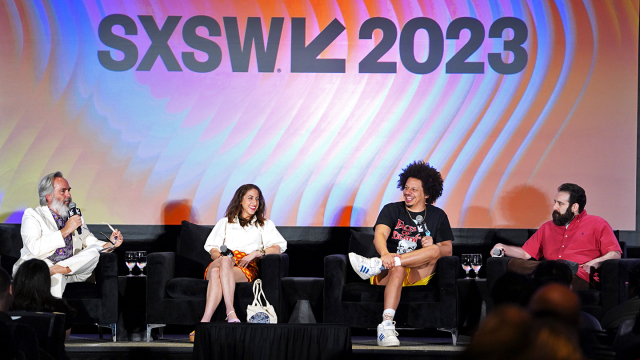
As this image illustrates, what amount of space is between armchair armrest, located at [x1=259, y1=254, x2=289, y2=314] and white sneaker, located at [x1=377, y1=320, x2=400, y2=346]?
2.28 feet

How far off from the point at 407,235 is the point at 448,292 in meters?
0.57

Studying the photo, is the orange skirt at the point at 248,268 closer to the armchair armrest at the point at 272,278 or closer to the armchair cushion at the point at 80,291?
A: the armchair armrest at the point at 272,278

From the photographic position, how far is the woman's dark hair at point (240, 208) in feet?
15.8

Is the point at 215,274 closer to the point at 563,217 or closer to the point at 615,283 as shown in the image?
the point at 563,217

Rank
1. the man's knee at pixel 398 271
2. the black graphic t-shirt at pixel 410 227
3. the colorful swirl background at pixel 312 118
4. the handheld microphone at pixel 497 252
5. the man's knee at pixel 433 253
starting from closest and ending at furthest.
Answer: the man's knee at pixel 398 271, the man's knee at pixel 433 253, the handheld microphone at pixel 497 252, the black graphic t-shirt at pixel 410 227, the colorful swirl background at pixel 312 118

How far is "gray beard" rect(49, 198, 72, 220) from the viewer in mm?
4727

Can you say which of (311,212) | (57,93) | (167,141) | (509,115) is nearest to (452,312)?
(311,212)

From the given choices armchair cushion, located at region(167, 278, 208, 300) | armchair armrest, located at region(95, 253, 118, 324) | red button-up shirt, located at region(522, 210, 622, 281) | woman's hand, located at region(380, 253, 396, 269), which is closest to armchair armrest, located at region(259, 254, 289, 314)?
armchair cushion, located at region(167, 278, 208, 300)

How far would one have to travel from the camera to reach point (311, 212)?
17.4 ft

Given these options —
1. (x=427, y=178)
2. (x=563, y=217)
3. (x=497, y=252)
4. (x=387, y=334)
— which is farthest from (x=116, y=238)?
(x=563, y=217)

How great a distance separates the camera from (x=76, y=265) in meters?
4.48

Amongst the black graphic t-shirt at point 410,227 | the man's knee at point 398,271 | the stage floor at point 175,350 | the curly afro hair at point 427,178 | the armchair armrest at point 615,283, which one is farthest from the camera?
the curly afro hair at point 427,178

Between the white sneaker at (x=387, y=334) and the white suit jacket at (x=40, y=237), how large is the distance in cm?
212

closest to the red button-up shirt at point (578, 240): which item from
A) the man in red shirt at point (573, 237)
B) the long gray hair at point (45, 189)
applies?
the man in red shirt at point (573, 237)
